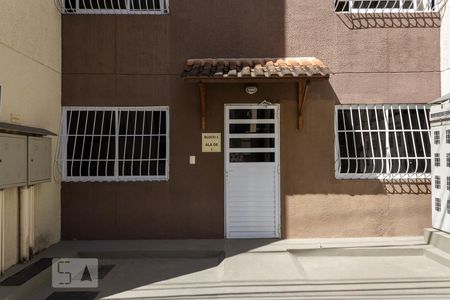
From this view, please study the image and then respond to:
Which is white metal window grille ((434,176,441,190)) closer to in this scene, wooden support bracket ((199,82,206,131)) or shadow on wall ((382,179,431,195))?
shadow on wall ((382,179,431,195))

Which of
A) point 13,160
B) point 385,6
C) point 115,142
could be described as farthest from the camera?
point 385,6

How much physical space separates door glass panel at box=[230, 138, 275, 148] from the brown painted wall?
9.9 inches

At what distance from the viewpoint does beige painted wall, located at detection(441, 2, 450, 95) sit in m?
7.77

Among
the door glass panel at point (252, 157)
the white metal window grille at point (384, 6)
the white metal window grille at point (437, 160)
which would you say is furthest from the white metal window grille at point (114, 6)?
the white metal window grille at point (437, 160)

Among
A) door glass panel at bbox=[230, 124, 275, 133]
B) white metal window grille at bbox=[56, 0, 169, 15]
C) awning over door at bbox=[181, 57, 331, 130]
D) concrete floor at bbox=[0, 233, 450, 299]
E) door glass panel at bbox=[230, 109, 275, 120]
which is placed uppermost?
white metal window grille at bbox=[56, 0, 169, 15]

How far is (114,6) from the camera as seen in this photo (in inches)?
325

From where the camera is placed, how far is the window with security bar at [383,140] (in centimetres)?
808

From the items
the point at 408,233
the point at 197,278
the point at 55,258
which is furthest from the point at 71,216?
the point at 408,233

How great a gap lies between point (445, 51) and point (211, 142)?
14.5ft

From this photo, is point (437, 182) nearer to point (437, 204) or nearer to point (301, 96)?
point (437, 204)

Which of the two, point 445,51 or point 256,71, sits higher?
point 445,51

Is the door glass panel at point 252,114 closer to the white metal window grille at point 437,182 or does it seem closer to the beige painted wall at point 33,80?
the white metal window grille at point 437,182

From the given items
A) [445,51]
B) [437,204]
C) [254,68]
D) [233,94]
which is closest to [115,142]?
[233,94]

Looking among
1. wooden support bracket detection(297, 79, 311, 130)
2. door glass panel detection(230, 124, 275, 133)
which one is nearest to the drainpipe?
door glass panel detection(230, 124, 275, 133)
